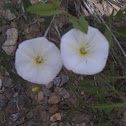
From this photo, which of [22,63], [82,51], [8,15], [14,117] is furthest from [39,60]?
[8,15]

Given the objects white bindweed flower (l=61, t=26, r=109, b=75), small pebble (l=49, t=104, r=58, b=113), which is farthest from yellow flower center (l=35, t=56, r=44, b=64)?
small pebble (l=49, t=104, r=58, b=113)

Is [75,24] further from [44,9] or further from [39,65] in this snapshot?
[39,65]

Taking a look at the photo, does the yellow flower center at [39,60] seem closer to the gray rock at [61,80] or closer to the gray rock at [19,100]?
the gray rock at [61,80]

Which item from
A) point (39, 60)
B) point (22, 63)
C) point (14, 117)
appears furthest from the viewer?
point (14, 117)

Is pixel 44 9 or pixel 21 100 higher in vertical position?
pixel 44 9

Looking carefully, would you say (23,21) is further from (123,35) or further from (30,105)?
(123,35)

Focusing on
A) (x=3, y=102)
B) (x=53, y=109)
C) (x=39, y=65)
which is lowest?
(x=3, y=102)
